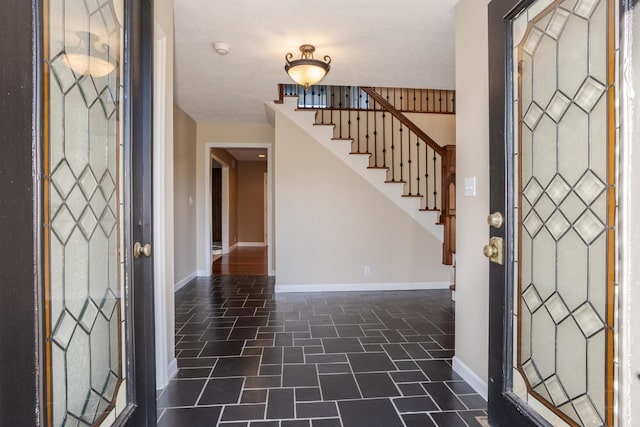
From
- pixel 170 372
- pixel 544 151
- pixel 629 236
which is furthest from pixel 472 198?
pixel 170 372

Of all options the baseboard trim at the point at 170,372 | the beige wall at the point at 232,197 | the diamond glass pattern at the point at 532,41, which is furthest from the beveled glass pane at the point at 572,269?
the beige wall at the point at 232,197

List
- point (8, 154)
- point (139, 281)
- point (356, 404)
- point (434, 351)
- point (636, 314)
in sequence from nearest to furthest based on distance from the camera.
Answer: point (8, 154) → point (636, 314) → point (139, 281) → point (356, 404) → point (434, 351)

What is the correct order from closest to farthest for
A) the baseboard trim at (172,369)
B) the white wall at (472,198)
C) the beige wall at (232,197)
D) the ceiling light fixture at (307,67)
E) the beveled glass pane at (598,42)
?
1. the beveled glass pane at (598,42)
2. the white wall at (472,198)
3. the baseboard trim at (172,369)
4. the ceiling light fixture at (307,67)
5. the beige wall at (232,197)

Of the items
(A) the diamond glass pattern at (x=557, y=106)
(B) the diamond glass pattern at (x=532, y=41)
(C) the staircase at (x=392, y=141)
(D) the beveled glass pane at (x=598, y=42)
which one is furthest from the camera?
(C) the staircase at (x=392, y=141)

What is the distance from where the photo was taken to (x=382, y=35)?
277cm

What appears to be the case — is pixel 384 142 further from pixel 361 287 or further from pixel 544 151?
pixel 544 151

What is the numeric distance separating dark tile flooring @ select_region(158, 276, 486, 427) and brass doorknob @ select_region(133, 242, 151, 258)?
965mm

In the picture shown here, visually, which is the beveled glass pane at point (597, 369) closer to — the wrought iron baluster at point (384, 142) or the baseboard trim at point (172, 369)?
the baseboard trim at point (172, 369)

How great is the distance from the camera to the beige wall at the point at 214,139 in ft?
17.9

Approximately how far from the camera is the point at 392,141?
482 centimetres

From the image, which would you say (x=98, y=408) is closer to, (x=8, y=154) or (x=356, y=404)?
(x=8, y=154)

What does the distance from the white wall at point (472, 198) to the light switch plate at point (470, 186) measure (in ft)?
0.08

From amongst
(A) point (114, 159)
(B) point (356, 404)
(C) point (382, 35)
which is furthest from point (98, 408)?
(C) point (382, 35)

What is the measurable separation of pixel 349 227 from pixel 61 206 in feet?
12.5
